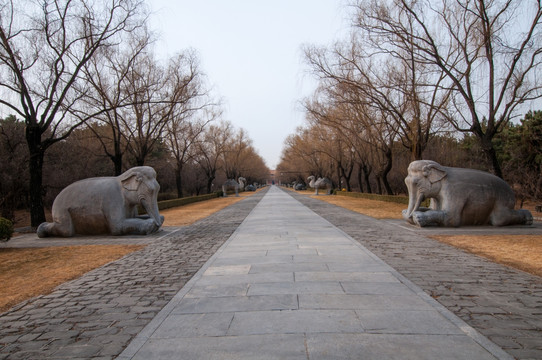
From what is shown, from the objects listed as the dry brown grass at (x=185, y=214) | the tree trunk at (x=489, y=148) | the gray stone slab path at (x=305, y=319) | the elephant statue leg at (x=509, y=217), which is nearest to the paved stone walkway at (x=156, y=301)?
the gray stone slab path at (x=305, y=319)

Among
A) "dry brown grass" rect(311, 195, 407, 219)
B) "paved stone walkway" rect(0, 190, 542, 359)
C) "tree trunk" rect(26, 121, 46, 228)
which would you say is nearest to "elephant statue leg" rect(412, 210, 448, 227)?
"paved stone walkway" rect(0, 190, 542, 359)

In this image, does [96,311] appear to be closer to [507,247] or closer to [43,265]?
[43,265]

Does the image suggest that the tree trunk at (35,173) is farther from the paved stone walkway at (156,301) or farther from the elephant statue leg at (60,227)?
the paved stone walkway at (156,301)

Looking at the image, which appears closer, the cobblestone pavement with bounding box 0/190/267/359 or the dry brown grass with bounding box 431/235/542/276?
the cobblestone pavement with bounding box 0/190/267/359

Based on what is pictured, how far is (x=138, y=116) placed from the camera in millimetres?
20641

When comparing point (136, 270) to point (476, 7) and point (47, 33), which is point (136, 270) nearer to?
point (47, 33)

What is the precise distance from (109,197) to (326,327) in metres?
8.40

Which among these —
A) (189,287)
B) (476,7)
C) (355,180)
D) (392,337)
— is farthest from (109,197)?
(355,180)

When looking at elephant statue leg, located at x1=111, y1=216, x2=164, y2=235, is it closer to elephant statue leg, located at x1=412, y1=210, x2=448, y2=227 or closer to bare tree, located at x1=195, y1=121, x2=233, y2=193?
elephant statue leg, located at x1=412, y1=210, x2=448, y2=227

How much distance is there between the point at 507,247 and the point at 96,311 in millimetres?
7838

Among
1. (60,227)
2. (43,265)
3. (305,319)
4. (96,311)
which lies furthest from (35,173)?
(305,319)

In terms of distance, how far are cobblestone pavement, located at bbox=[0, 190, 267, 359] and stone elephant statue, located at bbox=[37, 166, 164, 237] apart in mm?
3421

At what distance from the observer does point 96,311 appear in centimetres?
397

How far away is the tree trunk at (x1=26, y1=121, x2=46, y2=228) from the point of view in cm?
1195
